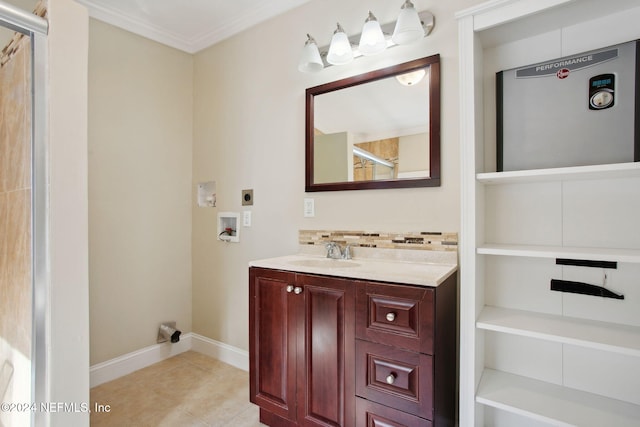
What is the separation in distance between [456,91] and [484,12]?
0.37m

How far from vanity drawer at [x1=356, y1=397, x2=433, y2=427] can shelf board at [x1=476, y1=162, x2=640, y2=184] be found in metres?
0.97

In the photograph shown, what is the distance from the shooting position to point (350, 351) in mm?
1359

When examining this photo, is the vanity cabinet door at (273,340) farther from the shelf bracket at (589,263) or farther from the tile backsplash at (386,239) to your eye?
the shelf bracket at (589,263)

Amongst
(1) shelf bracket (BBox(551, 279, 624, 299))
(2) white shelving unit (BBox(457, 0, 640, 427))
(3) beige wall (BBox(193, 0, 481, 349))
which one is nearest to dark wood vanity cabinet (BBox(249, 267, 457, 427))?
(2) white shelving unit (BBox(457, 0, 640, 427))

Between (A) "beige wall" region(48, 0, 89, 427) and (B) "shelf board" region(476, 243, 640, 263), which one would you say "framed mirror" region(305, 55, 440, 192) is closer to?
(B) "shelf board" region(476, 243, 640, 263)

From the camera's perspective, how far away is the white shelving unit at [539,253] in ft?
3.90

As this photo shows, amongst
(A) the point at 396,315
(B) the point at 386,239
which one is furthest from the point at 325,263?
(A) the point at 396,315

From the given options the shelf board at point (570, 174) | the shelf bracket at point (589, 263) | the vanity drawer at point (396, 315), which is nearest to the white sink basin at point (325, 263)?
the vanity drawer at point (396, 315)

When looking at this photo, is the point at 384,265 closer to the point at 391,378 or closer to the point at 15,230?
the point at 391,378

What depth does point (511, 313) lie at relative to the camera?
4.59 ft

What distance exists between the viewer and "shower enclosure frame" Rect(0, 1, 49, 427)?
126cm

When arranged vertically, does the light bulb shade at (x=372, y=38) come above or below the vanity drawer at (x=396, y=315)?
above

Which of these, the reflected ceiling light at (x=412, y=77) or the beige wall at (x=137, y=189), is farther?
the beige wall at (x=137, y=189)

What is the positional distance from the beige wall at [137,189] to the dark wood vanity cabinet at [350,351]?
4.05ft
